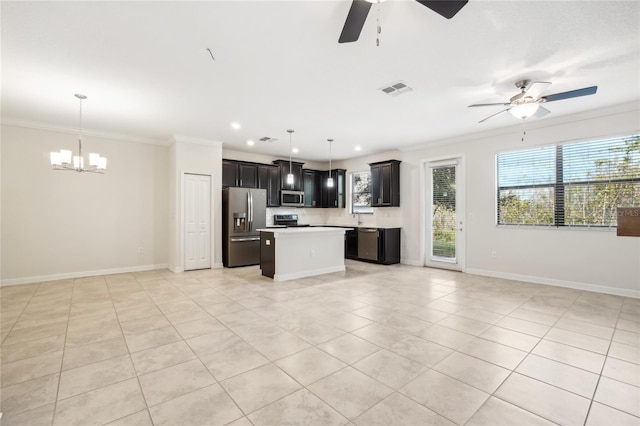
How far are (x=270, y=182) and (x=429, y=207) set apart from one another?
3.86 m

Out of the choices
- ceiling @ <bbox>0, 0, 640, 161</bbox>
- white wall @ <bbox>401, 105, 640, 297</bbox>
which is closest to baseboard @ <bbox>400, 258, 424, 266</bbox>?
white wall @ <bbox>401, 105, 640, 297</bbox>

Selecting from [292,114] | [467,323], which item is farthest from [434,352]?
[292,114]

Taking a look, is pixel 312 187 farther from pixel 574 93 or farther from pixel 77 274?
pixel 574 93

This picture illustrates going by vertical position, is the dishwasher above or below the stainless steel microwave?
below

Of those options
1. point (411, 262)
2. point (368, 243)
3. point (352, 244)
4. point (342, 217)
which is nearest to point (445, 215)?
point (411, 262)

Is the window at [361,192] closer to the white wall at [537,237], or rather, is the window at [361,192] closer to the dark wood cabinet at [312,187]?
the dark wood cabinet at [312,187]

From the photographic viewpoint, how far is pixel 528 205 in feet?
16.6

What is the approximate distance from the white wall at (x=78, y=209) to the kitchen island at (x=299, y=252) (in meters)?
2.63

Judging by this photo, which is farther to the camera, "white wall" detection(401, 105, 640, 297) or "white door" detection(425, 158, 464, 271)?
"white door" detection(425, 158, 464, 271)

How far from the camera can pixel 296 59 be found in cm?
293

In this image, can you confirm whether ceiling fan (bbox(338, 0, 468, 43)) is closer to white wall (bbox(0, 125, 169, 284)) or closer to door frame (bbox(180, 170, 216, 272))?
door frame (bbox(180, 170, 216, 272))

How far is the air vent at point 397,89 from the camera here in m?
3.50

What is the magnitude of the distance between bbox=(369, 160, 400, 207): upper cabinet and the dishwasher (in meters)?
0.72

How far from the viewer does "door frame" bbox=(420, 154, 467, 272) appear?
5.87 m
